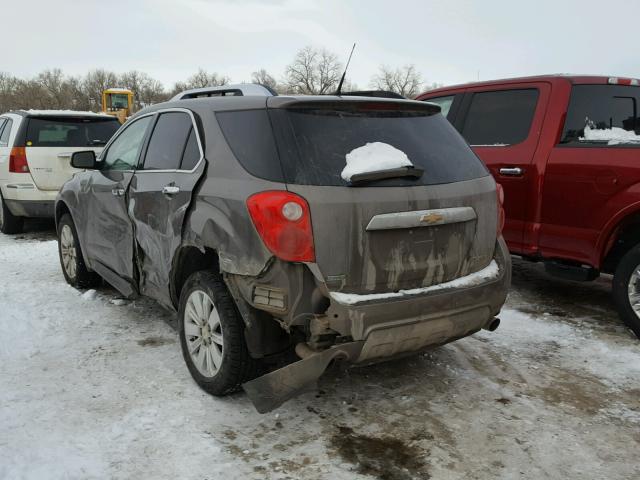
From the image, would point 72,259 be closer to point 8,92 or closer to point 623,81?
point 623,81

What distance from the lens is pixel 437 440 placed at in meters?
2.90

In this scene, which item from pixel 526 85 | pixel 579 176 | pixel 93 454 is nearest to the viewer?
pixel 93 454

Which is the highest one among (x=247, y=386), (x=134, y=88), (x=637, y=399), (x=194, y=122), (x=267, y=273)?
(x=134, y=88)

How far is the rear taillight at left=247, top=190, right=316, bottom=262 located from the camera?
269 cm

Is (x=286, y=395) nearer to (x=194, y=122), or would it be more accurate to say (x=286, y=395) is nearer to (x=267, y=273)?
(x=267, y=273)

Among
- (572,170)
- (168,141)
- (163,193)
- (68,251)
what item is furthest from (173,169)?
(572,170)

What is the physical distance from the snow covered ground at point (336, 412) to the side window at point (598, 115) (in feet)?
5.18

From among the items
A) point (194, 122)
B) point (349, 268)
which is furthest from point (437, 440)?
point (194, 122)

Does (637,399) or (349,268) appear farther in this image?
(637,399)

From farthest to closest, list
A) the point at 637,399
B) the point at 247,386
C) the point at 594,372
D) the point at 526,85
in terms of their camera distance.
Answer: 1. the point at 526,85
2. the point at 594,372
3. the point at 637,399
4. the point at 247,386

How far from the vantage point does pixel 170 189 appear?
3514 millimetres

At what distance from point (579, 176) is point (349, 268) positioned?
107 inches

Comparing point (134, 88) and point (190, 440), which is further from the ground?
point (134, 88)

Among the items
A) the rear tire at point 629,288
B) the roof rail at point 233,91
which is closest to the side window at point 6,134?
the roof rail at point 233,91
